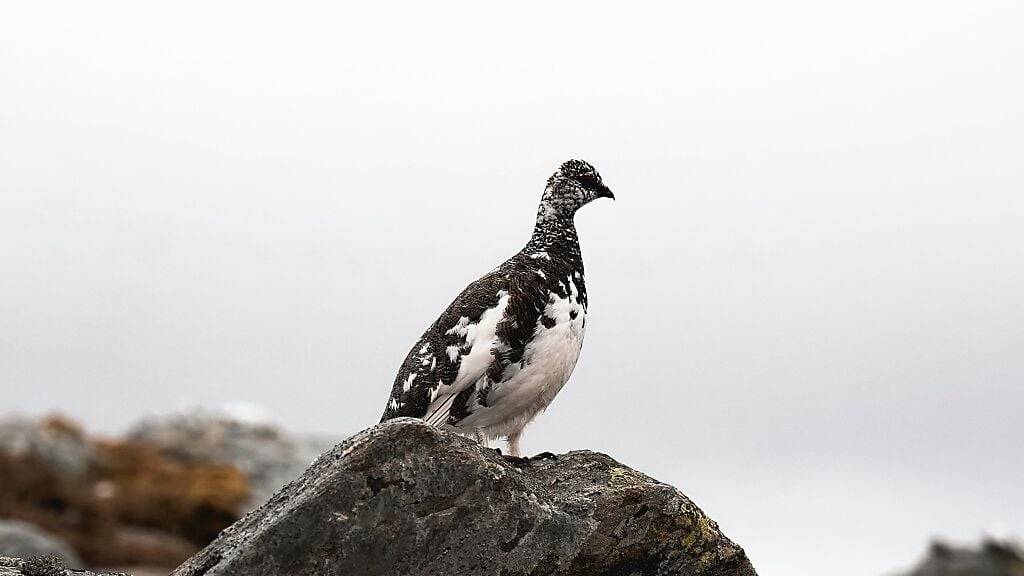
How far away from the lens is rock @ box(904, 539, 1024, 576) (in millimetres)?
29391

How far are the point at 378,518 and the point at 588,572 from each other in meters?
1.53

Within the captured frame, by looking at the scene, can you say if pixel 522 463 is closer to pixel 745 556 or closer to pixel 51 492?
pixel 745 556

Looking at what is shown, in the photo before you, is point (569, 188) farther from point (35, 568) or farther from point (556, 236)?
point (35, 568)

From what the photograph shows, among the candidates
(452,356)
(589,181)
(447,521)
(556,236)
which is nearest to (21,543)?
(452,356)

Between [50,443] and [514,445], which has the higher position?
[50,443]

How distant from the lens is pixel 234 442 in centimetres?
4244

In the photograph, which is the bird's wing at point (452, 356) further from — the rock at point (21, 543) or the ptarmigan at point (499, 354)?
the rock at point (21, 543)

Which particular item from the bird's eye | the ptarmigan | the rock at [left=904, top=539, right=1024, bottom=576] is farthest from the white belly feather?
the rock at [left=904, top=539, right=1024, bottom=576]

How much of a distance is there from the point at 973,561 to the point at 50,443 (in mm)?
29827

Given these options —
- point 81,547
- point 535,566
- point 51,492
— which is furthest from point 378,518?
point 51,492

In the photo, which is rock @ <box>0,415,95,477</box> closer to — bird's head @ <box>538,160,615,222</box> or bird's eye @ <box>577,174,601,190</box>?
bird's head @ <box>538,160,615,222</box>

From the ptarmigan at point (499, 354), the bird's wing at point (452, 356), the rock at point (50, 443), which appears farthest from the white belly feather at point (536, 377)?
the rock at point (50, 443)

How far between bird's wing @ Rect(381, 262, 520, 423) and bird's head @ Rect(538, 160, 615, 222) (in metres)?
0.94

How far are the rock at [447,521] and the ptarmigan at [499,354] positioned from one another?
4.93 feet
